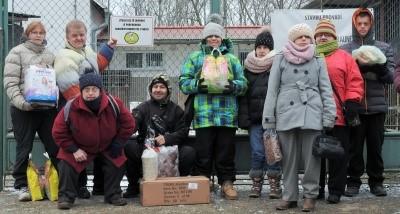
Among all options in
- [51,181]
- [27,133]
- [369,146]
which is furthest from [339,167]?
[27,133]

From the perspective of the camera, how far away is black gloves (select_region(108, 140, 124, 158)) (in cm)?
565

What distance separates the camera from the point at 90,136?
18.2ft

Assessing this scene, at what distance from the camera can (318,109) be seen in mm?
5258

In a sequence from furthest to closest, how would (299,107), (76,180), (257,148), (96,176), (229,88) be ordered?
(96,176)
(257,148)
(229,88)
(76,180)
(299,107)

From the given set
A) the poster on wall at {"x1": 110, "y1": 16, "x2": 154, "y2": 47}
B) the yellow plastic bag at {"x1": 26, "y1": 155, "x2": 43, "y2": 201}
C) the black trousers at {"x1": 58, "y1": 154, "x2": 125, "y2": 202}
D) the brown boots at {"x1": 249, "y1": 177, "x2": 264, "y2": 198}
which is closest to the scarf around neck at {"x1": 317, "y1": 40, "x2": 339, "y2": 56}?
the brown boots at {"x1": 249, "y1": 177, "x2": 264, "y2": 198}

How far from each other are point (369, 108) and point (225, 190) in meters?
1.72

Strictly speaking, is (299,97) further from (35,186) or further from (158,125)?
(35,186)

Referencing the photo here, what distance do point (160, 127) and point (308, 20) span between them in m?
2.26

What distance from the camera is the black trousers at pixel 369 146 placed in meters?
5.89

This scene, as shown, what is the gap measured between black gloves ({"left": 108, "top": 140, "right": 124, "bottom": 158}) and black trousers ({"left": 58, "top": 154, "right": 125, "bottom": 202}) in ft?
0.28

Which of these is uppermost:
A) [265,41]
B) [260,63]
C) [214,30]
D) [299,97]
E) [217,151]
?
[214,30]

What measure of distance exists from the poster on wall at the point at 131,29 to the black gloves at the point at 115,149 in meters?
1.32

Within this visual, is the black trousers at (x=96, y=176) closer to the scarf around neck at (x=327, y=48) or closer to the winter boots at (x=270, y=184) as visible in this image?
the winter boots at (x=270, y=184)

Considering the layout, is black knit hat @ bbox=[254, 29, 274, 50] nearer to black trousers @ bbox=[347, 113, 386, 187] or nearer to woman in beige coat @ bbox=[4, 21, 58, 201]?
black trousers @ bbox=[347, 113, 386, 187]
